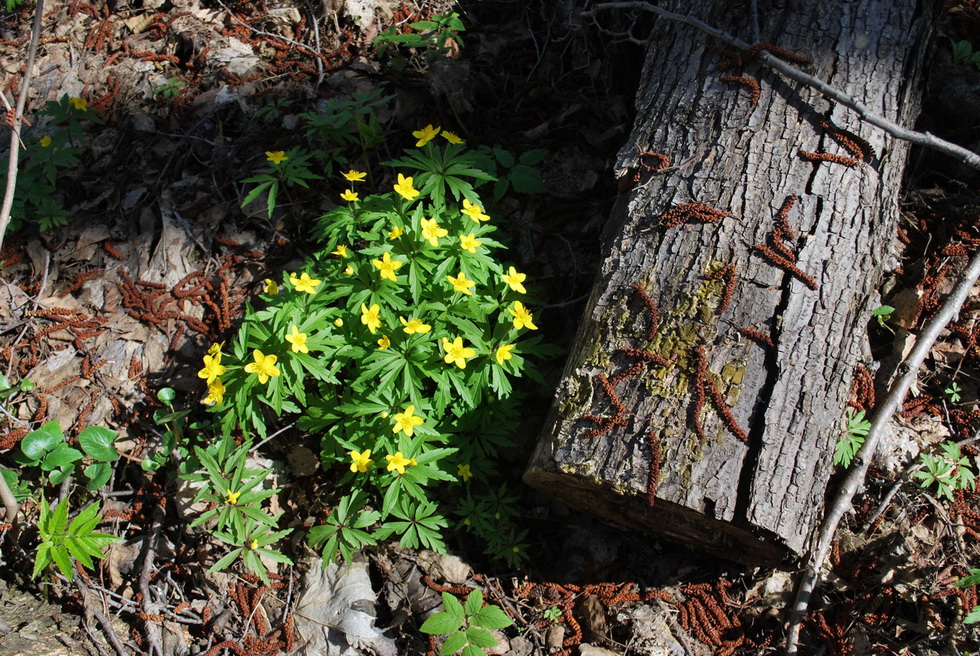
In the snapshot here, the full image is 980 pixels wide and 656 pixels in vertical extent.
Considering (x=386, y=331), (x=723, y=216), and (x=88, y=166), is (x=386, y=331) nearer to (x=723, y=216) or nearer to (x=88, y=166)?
(x=723, y=216)

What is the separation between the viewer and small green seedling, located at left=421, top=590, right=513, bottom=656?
8.70 feet

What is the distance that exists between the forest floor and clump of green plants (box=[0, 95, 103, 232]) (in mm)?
107

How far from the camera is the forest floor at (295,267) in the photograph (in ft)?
Result: 9.54

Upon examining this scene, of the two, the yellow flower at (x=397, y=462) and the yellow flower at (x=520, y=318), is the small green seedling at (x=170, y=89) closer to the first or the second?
the yellow flower at (x=520, y=318)

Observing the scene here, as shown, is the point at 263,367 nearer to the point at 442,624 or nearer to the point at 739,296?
the point at 442,624

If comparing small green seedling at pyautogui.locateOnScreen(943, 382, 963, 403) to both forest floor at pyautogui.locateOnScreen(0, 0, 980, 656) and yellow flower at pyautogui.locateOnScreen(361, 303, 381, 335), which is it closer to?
forest floor at pyautogui.locateOnScreen(0, 0, 980, 656)

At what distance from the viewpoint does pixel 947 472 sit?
304 cm

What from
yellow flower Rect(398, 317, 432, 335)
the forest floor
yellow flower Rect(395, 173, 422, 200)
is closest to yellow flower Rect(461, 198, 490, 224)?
yellow flower Rect(395, 173, 422, 200)

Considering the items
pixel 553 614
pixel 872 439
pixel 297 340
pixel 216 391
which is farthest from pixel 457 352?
pixel 872 439

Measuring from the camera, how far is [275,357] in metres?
2.68

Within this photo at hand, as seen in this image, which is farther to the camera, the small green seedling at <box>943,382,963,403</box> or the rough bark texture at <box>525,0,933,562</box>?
the small green seedling at <box>943,382,963,403</box>

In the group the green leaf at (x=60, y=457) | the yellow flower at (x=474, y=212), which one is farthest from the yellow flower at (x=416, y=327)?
the green leaf at (x=60, y=457)

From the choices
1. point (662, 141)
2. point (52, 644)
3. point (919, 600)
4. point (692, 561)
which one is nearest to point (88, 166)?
point (52, 644)

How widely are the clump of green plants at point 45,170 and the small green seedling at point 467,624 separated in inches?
129
